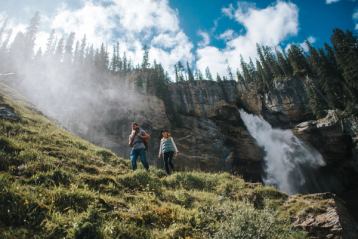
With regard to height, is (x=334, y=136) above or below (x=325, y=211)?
above

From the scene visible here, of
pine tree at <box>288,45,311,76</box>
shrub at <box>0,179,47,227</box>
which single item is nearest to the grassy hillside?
shrub at <box>0,179,47,227</box>

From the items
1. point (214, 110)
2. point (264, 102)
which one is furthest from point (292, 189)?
point (264, 102)

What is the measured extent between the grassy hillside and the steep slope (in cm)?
2

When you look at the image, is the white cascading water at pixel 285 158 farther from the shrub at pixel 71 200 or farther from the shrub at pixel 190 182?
the shrub at pixel 71 200

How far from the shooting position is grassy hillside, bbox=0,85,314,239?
215 inches

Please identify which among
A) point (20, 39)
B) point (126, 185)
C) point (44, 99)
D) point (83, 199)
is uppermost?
point (20, 39)

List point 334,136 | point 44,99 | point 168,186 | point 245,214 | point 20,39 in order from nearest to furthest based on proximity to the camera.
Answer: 1. point 245,214
2. point 168,186
3. point 44,99
4. point 334,136
5. point 20,39

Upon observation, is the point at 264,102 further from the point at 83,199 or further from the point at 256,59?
the point at 83,199

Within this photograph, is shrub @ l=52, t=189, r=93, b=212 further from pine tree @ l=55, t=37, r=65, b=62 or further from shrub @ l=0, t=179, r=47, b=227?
pine tree @ l=55, t=37, r=65, b=62

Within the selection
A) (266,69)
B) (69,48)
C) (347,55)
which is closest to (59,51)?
(69,48)

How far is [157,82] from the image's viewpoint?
53.7 m

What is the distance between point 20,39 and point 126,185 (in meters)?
91.2

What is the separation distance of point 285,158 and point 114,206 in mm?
41033

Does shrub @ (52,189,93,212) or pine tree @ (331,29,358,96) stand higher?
pine tree @ (331,29,358,96)
